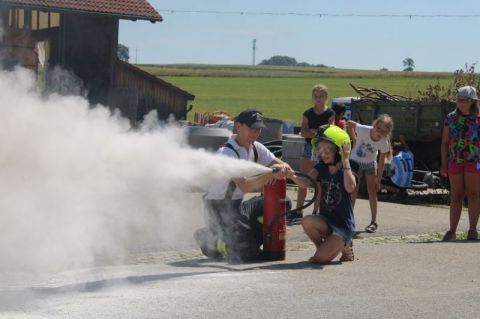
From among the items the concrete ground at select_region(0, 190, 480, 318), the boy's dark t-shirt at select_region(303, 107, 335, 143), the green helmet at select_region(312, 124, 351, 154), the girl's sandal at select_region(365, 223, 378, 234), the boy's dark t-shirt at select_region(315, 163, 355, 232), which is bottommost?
the girl's sandal at select_region(365, 223, 378, 234)

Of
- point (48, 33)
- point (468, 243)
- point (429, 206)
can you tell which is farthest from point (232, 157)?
point (48, 33)

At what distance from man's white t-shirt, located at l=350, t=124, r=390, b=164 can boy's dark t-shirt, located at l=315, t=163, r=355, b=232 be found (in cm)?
297

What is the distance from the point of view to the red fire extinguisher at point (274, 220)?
940cm

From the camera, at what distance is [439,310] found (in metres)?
7.32

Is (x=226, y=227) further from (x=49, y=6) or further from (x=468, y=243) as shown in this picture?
(x=49, y=6)

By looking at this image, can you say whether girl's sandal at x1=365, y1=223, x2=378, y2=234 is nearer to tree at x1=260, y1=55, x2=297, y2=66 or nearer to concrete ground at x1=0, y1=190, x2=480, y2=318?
concrete ground at x1=0, y1=190, x2=480, y2=318

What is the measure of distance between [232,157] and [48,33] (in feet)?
34.5

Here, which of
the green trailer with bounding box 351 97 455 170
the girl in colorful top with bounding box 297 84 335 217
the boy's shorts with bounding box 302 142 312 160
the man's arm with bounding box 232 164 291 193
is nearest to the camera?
the man's arm with bounding box 232 164 291 193

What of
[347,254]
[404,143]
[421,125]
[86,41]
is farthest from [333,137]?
[86,41]

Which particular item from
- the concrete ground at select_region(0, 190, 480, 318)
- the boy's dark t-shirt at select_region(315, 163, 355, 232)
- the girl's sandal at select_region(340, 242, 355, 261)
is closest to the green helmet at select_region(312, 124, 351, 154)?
the boy's dark t-shirt at select_region(315, 163, 355, 232)

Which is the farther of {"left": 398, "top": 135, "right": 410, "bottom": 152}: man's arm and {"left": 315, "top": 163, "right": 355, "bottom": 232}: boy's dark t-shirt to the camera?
{"left": 398, "top": 135, "right": 410, "bottom": 152}: man's arm

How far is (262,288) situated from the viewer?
7809 millimetres

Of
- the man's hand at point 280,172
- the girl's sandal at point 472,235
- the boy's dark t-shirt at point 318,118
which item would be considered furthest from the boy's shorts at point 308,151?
the man's hand at point 280,172

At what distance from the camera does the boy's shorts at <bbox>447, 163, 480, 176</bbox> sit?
11594 mm
